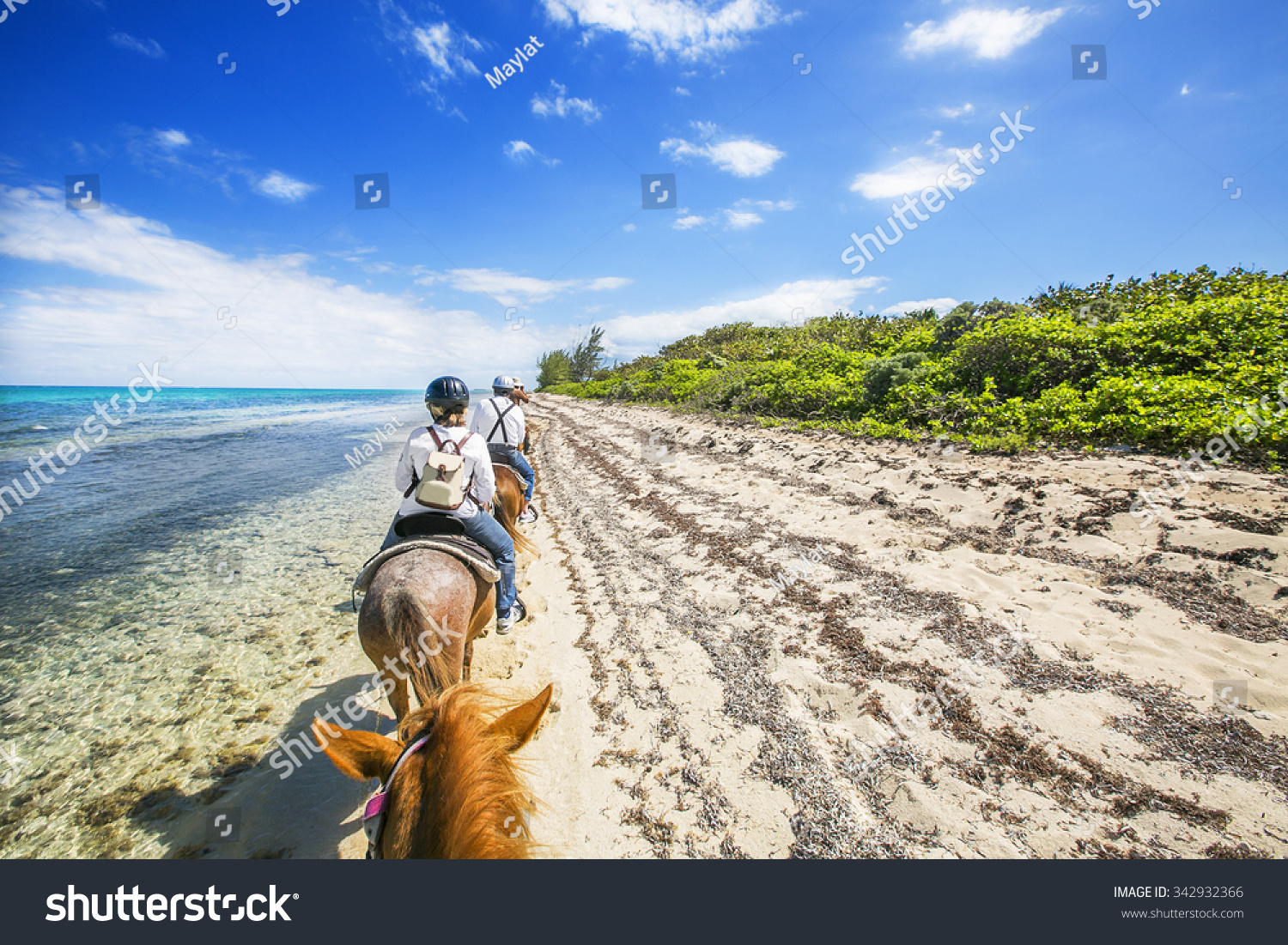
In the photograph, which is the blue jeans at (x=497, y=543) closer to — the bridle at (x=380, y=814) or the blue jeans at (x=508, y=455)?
the bridle at (x=380, y=814)

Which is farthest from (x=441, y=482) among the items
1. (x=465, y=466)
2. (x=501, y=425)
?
(x=501, y=425)

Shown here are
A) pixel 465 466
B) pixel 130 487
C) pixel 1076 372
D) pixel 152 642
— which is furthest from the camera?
pixel 130 487

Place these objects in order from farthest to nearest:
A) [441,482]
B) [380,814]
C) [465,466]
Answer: [465,466] → [441,482] → [380,814]

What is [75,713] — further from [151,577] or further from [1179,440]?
[1179,440]

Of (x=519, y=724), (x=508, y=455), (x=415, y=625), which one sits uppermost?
(x=508, y=455)

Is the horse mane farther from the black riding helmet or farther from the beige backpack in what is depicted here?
the black riding helmet

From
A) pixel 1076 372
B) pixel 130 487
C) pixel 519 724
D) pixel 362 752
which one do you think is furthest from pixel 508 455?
pixel 130 487

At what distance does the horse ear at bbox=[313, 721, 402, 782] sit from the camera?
5.94 feet

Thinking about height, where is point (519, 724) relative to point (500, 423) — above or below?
below

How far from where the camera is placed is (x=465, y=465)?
3.84 meters

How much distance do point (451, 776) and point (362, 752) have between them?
2.03 feet

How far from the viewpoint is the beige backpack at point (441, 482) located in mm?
3410

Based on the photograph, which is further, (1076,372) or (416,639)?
(1076,372)

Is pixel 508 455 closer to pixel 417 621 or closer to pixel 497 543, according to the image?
pixel 497 543
